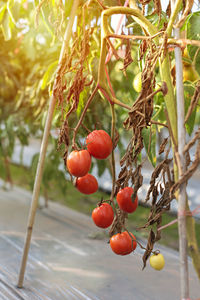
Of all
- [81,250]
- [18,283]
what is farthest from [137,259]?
[18,283]

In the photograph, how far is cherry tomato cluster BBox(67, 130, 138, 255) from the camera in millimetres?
652

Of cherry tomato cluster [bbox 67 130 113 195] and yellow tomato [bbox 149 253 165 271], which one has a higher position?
cherry tomato cluster [bbox 67 130 113 195]

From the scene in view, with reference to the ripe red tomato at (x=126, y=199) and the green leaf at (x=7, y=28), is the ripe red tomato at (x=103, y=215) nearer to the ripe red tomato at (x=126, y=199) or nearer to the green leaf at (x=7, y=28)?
the ripe red tomato at (x=126, y=199)

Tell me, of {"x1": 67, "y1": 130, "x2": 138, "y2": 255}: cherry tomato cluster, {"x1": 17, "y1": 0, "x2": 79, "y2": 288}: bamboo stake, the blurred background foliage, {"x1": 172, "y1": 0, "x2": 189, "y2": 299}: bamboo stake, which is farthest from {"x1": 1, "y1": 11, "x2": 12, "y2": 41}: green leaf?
{"x1": 172, "y1": 0, "x2": 189, "y2": 299}: bamboo stake

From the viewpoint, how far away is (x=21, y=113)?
1740mm

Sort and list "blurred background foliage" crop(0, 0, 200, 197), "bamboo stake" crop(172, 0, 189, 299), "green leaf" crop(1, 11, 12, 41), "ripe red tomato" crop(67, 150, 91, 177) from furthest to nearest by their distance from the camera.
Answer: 1. "green leaf" crop(1, 11, 12, 41)
2. "blurred background foliage" crop(0, 0, 200, 197)
3. "ripe red tomato" crop(67, 150, 91, 177)
4. "bamboo stake" crop(172, 0, 189, 299)

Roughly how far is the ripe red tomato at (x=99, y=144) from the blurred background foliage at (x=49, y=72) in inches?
5.4

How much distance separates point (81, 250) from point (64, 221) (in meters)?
0.39

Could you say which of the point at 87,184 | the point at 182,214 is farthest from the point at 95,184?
the point at 182,214

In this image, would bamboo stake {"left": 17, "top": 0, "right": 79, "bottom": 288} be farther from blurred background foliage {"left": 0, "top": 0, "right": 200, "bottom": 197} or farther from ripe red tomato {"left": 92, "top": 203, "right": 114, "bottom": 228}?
ripe red tomato {"left": 92, "top": 203, "right": 114, "bottom": 228}

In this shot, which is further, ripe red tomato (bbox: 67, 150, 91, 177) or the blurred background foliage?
the blurred background foliage

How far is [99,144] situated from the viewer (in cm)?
66

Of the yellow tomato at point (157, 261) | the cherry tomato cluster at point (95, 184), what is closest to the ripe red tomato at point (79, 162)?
the cherry tomato cluster at point (95, 184)

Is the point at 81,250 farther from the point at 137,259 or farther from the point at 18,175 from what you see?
the point at 18,175
